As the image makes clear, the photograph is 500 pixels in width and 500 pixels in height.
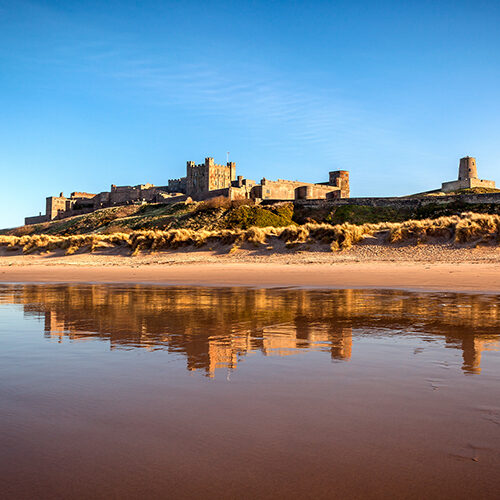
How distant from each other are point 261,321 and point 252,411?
3935mm

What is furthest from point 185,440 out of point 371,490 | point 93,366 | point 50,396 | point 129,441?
point 93,366

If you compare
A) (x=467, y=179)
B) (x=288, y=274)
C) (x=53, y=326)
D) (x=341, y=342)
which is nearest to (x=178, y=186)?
(x=467, y=179)

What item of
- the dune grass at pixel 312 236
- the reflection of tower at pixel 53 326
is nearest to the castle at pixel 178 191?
the dune grass at pixel 312 236

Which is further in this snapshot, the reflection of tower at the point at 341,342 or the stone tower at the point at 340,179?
the stone tower at the point at 340,179

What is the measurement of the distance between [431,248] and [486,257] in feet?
8.32

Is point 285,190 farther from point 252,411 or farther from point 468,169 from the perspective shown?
point 252,411

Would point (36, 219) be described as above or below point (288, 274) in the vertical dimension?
above

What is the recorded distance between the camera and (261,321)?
6973mm

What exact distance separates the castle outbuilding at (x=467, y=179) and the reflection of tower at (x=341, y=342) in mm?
74618

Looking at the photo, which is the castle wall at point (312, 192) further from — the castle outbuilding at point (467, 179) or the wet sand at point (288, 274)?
the wet sand at point (288, 274)

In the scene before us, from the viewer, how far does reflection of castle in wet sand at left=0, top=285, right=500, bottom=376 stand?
201 inches

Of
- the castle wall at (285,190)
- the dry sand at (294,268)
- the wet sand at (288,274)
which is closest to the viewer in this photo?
the wet sand at (288,274)

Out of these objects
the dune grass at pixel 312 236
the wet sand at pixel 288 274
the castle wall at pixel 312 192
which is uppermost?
the castle wall at pixel 312 192

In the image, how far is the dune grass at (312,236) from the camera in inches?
750
